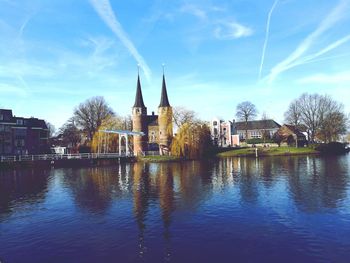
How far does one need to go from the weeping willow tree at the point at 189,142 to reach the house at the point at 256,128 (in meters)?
40.8

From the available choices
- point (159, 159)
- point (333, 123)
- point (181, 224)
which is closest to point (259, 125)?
point (333, 123)

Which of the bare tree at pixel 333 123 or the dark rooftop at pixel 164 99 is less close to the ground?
the dark rooftop at pixel 164 99

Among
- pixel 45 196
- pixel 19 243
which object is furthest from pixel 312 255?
pixel 45 196

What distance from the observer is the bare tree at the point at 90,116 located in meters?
86.2

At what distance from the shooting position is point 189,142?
2694 inches

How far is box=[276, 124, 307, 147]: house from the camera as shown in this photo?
9100 centimetres

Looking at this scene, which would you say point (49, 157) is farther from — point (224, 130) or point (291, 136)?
point (291, 136)

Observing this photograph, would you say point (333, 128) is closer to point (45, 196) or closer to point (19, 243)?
point (45, 196)

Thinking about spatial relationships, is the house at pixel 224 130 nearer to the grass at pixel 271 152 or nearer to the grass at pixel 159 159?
the grass at pixel 271 152

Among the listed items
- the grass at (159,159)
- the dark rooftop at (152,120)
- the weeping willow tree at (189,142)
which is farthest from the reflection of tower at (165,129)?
the dark rooftop at (152,120)

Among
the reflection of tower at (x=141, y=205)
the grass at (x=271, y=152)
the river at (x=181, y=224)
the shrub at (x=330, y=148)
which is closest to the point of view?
the river at (x=181, y=224)

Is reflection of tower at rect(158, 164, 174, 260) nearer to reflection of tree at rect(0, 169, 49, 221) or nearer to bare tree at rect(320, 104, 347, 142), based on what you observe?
reflection of tree at rect(0, 169, 49, 221)

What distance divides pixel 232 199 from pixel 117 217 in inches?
358

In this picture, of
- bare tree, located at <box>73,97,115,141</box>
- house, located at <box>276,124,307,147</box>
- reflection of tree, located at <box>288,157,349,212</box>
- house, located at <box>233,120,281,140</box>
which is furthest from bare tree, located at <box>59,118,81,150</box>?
reflection of tree, located at <box>288,157,349,212</box>
